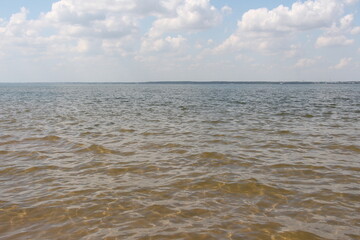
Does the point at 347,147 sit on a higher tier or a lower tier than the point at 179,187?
higher

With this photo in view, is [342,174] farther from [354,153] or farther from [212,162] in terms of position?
[212,162]

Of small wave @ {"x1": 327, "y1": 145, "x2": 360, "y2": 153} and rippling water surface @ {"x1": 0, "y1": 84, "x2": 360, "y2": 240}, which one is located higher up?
small wave @ {"x1": 327, "y1": 145, "x2": 360, "y2": 153}

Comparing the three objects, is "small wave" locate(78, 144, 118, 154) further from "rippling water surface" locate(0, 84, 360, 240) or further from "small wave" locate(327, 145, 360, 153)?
"small wave" locate(327, 145, 360, 153)

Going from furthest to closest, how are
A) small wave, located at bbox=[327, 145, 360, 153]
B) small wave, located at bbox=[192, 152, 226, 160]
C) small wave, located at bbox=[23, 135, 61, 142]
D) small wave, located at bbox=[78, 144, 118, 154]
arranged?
1. small wave, located at bbox=[23, 135, 61, 142]
2. small wave, located at bbox=[327, 145, 360, 153]
3. small wave, located at bbox=[78, 144, 118, 154]
4. small wave, located at bbox=[192, 152, 226, 160]

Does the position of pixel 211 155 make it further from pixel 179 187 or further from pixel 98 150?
pixel 98 150

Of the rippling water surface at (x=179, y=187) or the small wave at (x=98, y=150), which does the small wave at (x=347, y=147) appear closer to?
the rippling water surface at (x=179, y=187)

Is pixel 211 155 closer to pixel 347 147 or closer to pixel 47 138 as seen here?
pixel 347 147

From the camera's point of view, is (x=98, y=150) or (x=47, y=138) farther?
(x=47, y=138)

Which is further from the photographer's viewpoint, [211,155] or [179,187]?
[211,155]

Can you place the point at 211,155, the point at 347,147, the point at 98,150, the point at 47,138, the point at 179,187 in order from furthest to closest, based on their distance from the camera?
the point at 47,138 < the point at 347,147 < the point at 98,150 < the point at 211,155 < the point at 179,187

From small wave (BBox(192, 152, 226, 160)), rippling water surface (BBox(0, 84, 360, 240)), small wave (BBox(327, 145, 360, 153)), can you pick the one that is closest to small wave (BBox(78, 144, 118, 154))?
rippling water surface (BBox(0, 84, 360, 240))

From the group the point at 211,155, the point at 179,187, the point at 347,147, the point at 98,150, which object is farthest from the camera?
the point at 347,147

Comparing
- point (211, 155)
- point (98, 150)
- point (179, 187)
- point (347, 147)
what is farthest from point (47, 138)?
point (347, 147)

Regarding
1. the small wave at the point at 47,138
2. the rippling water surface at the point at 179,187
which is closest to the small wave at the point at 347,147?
the rippling water surface at the point at 179,187
